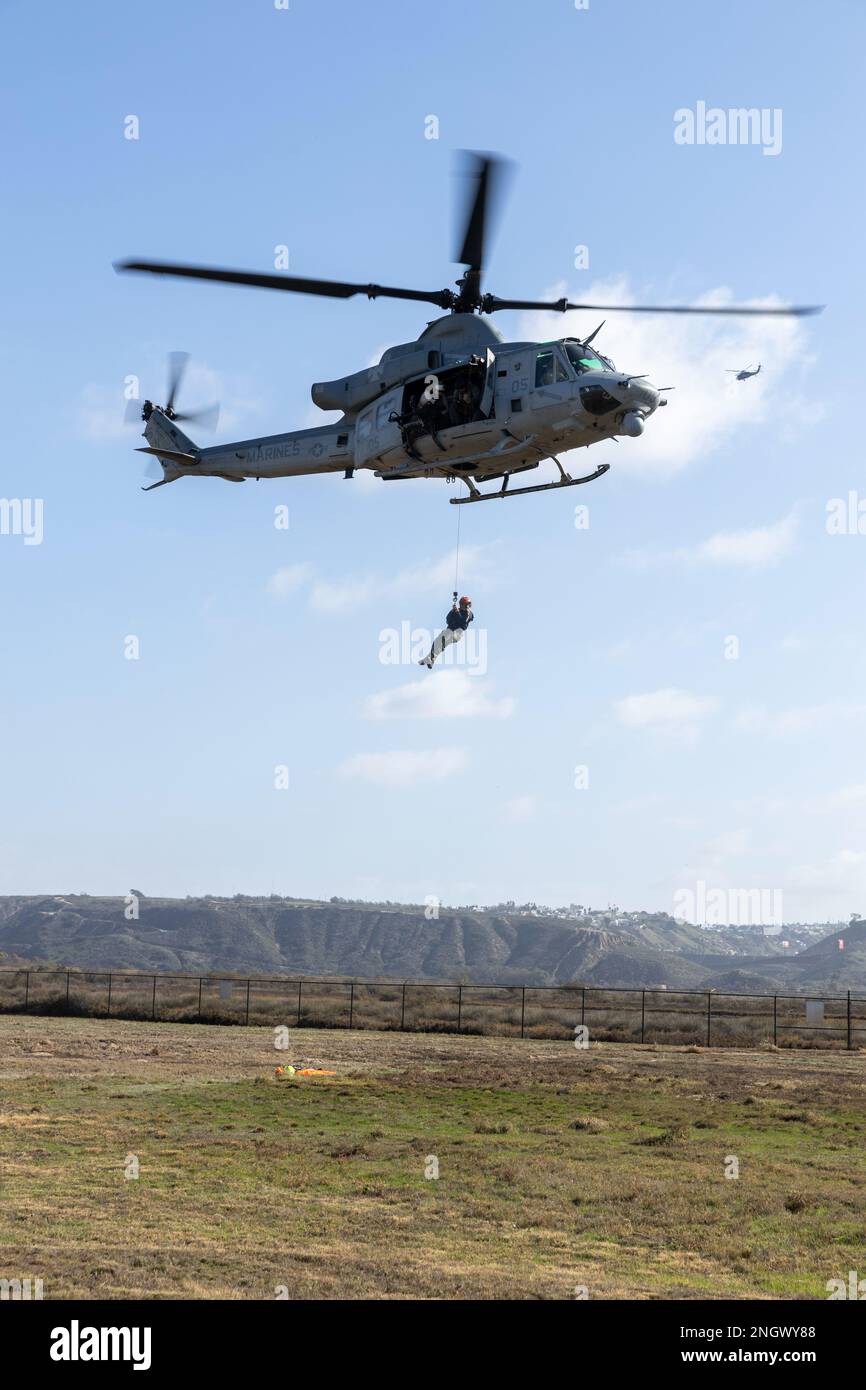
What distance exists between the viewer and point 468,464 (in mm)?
24344

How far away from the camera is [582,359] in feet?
75.7

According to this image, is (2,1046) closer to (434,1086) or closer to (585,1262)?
(434,1086)

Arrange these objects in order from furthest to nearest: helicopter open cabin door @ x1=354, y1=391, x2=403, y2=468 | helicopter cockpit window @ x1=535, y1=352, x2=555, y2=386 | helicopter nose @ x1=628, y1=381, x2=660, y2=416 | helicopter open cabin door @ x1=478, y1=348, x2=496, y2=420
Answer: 1. helicopter open cabin door @ x1=354, y1=391, x2=403, y2=468
2. helicopter open cabin door @ x1=478, y1=348, x2=496, y2=420
3. helicopter cockpit window @ x1=535, y1=352, x2=555, y2=386
4. helicopter nose @ x1=628, y1=381, x2=660, y2=416

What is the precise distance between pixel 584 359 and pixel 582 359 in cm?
4

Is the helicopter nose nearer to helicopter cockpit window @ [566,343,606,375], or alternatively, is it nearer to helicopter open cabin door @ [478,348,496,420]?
helicopter cockpit window @ [566,343,606,375]

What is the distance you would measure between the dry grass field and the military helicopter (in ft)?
37.1

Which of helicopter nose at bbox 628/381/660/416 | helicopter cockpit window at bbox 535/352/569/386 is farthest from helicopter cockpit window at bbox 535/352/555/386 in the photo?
helicopter nose at bbox 628/381/660/416

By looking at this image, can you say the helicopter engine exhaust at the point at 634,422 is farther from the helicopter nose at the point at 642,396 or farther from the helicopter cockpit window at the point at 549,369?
the helicopter cockpit window at the point at 549,369

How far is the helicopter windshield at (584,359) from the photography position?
2295cm

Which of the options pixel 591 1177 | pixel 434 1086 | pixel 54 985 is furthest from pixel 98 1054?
pixel 54 985

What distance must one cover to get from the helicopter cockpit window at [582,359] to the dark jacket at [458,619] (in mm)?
5801

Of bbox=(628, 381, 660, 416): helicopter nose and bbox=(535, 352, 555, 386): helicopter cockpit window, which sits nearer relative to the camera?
bbox=(628, 381, 660, 416): helicopter nose

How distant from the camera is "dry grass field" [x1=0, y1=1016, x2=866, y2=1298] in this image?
13.8 m
